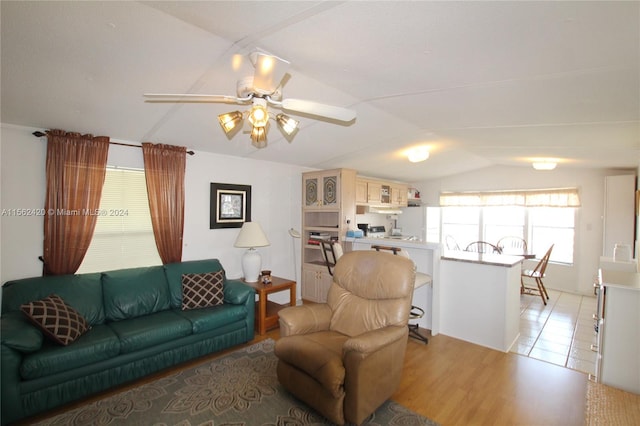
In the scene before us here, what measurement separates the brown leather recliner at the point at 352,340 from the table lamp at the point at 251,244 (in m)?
1.27

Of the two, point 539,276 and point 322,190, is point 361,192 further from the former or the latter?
point 539,276

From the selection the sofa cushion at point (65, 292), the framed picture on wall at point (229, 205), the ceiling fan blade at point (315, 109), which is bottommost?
the sofa cushion at point (65, 292)

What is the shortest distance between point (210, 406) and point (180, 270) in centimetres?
158

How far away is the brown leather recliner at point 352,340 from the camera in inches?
77.1

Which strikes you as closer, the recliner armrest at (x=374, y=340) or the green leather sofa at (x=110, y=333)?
the recliner armrest at (x=374, y=340)

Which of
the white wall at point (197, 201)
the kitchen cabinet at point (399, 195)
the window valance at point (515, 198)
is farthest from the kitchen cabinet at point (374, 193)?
the window valance at point (515, 198)

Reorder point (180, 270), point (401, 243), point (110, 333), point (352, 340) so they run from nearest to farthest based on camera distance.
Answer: point (352, 340) < point (110, 333) < point (180, 270) < point (401, 243)

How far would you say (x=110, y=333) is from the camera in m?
2.47

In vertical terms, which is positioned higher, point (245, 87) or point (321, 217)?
point (245, 87)

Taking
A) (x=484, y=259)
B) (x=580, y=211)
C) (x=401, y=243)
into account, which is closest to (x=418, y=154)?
(x=401, y=243)

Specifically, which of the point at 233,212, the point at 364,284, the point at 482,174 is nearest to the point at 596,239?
the point at 482,174

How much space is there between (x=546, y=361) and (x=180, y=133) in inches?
176

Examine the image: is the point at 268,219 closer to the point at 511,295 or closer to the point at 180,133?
the point at 180,133

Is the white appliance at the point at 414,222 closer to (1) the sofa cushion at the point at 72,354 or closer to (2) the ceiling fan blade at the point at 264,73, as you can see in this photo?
(2) the ceiling fan blade at the point at 264,73
